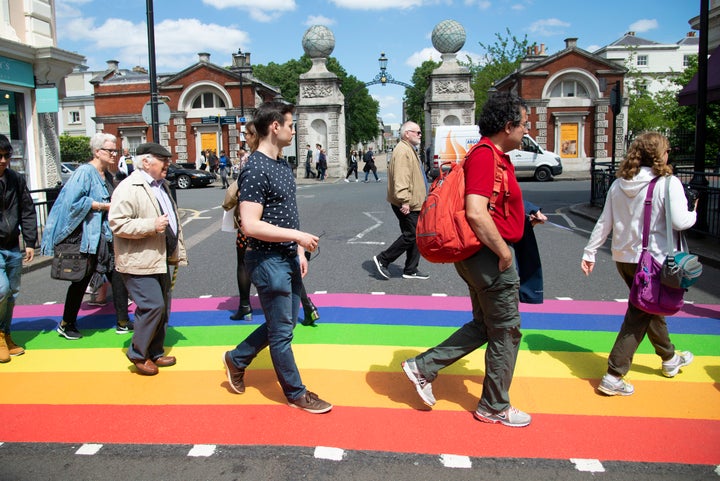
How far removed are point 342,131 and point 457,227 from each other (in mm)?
30695

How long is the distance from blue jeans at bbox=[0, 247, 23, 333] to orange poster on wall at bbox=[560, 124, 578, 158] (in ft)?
108

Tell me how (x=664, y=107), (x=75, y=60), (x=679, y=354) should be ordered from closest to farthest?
(x=679, y=354) → (x=75, y=60) → (x=664, y=107)

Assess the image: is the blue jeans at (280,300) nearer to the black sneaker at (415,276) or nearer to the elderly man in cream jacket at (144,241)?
the elderly man in cream jacket at (144,241)

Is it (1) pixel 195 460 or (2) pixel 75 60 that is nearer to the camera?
(1) pixel 195 460

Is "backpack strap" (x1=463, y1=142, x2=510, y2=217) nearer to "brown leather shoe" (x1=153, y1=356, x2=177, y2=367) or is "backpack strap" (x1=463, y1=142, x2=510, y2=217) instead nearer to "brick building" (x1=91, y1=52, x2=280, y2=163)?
"brown leather shoe" (x1=153, y1=356, x2=177, y2=367)

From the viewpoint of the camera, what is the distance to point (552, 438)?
359cm

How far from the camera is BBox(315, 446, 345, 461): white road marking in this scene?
341 centimetres

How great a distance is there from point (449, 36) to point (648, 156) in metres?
30.9

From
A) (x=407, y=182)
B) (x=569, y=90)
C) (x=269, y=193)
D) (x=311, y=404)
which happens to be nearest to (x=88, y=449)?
(x=311, y=404)

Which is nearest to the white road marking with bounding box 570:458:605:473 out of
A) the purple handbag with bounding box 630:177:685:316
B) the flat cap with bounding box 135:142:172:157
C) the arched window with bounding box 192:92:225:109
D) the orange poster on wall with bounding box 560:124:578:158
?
the purple handbag with bounding box 630:177:685:316

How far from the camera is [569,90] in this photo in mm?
34312

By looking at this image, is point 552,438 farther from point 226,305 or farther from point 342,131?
point 342,131

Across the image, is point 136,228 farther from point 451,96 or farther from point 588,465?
point 451,96

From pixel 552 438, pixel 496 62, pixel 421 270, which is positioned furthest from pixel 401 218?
pixel 496 62
